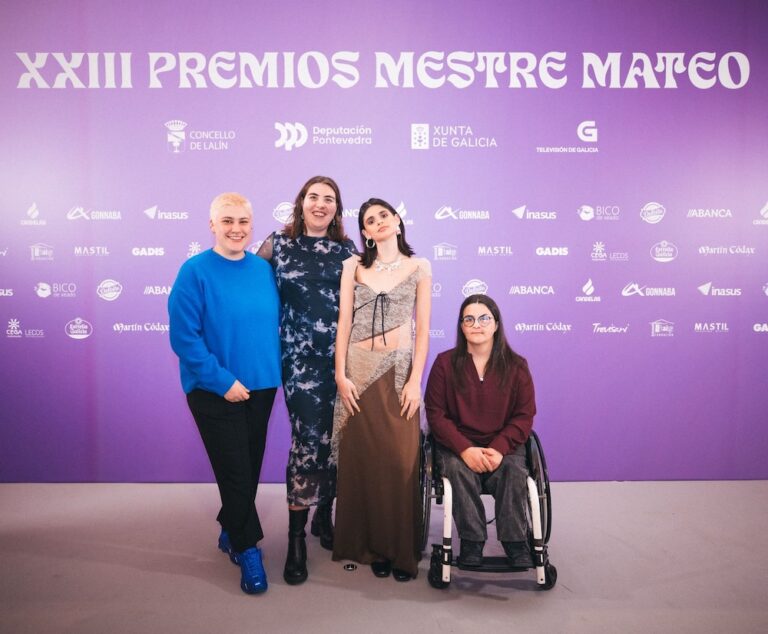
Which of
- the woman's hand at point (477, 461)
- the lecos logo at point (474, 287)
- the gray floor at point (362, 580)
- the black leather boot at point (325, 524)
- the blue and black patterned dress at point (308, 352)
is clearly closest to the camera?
the gray floor at point (362, 580)

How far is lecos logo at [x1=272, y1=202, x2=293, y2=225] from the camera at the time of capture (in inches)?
126

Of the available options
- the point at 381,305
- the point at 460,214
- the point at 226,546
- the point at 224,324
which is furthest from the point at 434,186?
the point at 226,546

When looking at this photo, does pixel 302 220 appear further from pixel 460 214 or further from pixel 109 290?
pixel 109 290

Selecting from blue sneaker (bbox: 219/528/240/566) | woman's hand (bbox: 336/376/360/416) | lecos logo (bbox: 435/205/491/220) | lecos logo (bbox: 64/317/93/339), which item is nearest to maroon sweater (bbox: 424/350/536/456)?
woman's hand (bbox: 336/376/360/416)

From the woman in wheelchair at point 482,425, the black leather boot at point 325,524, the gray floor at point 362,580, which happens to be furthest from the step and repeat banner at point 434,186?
the woman in wheelchair at point 482,425

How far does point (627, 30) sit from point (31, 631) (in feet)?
14.4

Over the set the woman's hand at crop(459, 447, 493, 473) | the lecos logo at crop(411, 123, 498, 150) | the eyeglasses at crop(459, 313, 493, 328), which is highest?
the lecos logo at crop(411, 123, 498, 150)

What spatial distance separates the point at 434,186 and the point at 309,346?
1543mm

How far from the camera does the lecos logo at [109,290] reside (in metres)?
3.19

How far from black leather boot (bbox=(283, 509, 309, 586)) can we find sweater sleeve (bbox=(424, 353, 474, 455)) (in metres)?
0.72

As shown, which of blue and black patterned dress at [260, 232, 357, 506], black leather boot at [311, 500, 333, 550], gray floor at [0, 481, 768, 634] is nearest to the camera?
gray floor at [0, 481, 768, 634]

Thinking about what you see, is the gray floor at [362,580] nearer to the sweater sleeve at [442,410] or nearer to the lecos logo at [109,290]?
the sweater sleeve at [442,410]

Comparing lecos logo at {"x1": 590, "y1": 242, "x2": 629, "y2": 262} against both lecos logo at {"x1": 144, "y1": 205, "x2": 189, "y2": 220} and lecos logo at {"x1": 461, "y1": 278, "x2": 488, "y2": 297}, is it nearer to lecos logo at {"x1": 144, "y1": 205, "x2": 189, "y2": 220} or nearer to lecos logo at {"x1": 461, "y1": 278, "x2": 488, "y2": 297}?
lecos logo at {"x1": 461, "y1": 278, "x2": 488, "y2": 297}

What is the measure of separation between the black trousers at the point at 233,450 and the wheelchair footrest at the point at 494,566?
0.91 meters
